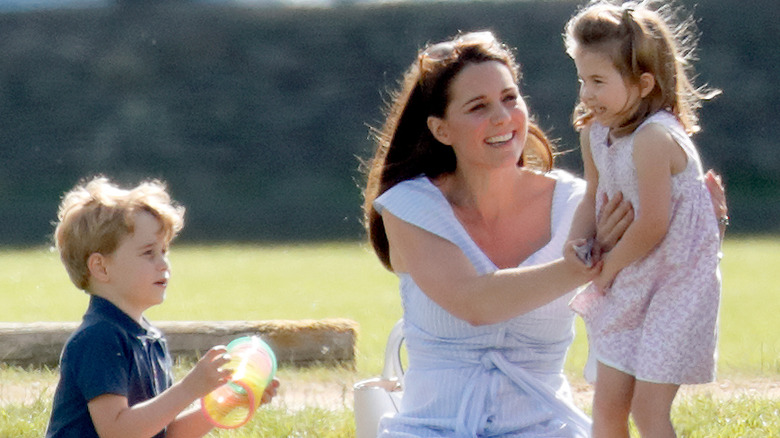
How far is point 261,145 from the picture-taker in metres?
20.9

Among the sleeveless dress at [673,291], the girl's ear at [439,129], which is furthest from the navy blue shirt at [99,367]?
the sleeveless dress at [673,291]

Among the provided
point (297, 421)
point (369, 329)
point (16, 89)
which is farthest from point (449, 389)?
point (16, 89)

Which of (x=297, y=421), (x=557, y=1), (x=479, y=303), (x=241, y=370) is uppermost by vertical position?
(x=557, y=1)

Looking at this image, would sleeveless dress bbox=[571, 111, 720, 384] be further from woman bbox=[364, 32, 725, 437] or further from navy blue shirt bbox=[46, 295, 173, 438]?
navy blue shirt bbox=[46, 295, 173, 438]

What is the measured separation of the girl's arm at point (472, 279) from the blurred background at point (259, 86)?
14.9 m

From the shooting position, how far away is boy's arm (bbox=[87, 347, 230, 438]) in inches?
129

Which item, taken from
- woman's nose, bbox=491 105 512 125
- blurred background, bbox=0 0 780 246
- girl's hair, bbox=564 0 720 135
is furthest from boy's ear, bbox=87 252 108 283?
blurred background, bbox=0 0 780 246

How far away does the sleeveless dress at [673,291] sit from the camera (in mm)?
3205

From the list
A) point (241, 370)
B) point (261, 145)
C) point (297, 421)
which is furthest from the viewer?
point (261, 145)

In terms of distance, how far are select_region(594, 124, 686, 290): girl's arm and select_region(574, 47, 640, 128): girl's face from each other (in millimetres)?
92

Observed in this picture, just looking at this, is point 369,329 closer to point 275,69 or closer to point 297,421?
point 297,421

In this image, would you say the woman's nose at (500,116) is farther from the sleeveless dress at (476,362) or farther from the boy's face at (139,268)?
the boy's face at (139,268)

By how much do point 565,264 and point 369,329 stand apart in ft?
16.0

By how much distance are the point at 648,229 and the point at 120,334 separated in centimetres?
124
